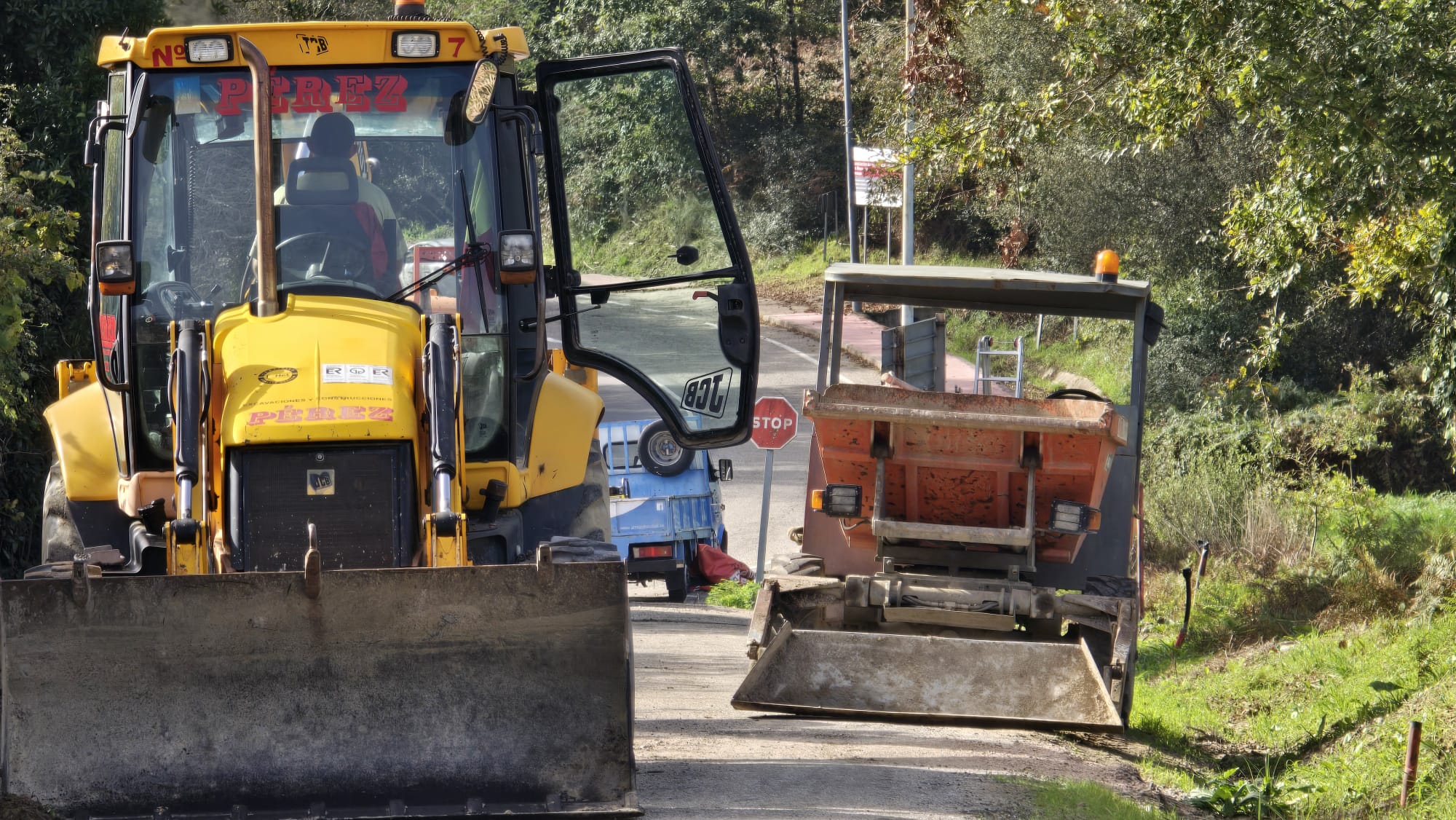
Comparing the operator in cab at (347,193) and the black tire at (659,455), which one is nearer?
the operator in cab at (347,193)

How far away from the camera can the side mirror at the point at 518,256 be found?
5.94 m

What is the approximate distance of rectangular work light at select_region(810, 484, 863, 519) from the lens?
877cm

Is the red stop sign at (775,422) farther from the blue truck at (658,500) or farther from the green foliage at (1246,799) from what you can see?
the green foliage at (1246,799)

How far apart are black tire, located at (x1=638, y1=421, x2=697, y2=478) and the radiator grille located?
12081mm

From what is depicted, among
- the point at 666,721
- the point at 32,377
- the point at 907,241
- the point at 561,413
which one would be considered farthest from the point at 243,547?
the point at 907,241

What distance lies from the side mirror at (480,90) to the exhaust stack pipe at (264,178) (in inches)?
29.4

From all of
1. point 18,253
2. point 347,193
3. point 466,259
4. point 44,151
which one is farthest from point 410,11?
point 44,151

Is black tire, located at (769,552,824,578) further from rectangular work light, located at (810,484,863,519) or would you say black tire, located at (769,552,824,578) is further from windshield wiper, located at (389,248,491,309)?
windshield wiper, located at (389,248,491,309)

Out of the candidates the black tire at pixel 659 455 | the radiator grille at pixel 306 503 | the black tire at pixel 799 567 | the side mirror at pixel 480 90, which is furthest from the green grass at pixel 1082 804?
the black tire at pixel 659 455

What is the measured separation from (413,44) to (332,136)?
19.8 inches

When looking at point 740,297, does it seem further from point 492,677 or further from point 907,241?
point 907,241

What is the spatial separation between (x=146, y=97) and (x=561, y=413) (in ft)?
6.97

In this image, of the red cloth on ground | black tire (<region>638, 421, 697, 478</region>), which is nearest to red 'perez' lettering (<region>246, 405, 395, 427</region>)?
black tire (<region>638, 421, 697, 478</region>)

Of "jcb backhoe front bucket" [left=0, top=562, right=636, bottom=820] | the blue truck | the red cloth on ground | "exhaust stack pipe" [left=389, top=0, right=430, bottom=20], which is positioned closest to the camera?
"jcb backhoe front bucket" [left=0, top=562, right=636, bottom=820]
